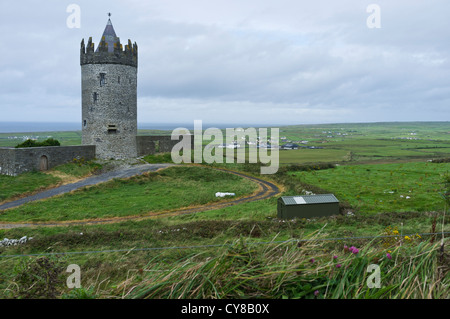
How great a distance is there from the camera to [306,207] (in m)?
19.1

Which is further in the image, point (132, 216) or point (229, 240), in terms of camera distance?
point (132, 216)

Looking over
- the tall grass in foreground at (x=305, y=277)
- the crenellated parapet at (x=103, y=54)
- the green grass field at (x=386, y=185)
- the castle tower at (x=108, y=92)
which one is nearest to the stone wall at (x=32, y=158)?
the castle tower at (x=108, y=92)

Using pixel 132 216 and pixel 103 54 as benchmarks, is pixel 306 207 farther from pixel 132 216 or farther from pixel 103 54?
pixel 103 54

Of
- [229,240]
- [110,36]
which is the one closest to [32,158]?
A: [110,36]

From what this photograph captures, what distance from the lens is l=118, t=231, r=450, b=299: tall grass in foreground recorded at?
3559 mm

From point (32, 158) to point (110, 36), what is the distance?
16.8 m

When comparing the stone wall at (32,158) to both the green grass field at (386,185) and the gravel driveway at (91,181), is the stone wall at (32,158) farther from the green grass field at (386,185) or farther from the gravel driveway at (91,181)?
the green grass field at (386,185)

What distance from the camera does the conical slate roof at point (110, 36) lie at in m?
36.1

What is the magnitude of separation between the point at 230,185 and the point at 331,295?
26.5 m

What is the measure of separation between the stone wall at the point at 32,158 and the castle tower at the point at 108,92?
12.2 ft

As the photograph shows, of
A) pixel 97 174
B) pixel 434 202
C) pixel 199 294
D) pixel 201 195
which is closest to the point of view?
pixel 199 294

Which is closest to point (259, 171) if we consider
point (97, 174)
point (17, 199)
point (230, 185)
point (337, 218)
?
point (230, 185)

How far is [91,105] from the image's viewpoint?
119 feet
